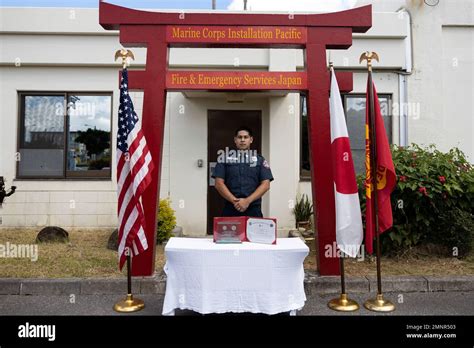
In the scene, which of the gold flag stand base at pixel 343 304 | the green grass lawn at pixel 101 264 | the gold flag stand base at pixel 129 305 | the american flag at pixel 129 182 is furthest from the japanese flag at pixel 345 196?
the gold flag stand base at pixel 129 305

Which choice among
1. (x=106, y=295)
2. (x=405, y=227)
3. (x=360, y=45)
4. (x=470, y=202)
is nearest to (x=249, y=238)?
(x=106, y=295)

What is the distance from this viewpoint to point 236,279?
3.82m

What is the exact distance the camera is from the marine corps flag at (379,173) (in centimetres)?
457

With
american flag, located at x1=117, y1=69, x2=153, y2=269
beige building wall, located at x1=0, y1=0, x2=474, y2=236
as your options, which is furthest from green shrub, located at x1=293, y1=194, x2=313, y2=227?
american flag, located at x1=117, y1=69, x2=153, y2=269

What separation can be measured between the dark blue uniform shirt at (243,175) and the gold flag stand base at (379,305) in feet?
5.87

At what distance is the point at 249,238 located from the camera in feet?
13.7

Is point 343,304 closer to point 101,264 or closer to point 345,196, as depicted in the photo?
point 345,196

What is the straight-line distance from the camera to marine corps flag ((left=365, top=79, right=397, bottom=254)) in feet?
15.0

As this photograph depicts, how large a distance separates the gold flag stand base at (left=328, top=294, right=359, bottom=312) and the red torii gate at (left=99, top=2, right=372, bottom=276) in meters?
0.70

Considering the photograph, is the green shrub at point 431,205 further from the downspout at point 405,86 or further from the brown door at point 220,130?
the brown door at point 220,130

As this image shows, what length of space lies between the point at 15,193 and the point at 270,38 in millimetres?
6679

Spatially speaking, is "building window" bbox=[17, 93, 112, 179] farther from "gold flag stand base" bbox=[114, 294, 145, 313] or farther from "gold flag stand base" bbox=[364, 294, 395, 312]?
"gold flag stand base" bbox=[364, 294, 395, 312]

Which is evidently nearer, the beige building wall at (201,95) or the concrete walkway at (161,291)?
Result: the concrete walkway at (161,291)

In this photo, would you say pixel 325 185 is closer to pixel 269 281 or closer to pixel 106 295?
pixel 269 281
